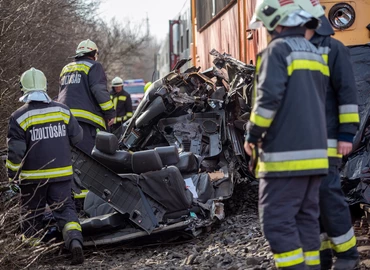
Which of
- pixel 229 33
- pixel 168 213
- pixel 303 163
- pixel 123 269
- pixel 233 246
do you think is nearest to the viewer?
pixel 303 163

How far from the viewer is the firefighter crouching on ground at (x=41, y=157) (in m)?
5.41

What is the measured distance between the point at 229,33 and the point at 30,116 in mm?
3762

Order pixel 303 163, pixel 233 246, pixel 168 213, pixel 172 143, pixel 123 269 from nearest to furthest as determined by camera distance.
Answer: pixel 303 163, pixel 123 269, pixel 233 246, pixel 168 213, pixel 172 143

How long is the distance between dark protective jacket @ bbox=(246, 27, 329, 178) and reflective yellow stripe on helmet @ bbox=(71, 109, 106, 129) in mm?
4036

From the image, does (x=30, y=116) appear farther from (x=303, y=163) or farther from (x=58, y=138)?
(x=303, y=163)

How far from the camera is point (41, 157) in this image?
5.48 m

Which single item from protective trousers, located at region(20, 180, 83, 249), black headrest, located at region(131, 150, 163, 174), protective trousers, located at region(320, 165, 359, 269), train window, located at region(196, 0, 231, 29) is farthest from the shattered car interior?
protective trousers, located at region(320, 165, 359, 269)

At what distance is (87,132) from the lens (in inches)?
293

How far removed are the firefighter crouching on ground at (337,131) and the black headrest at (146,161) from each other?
6.02ft

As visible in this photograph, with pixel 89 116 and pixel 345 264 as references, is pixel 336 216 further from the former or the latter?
pixel 89 116

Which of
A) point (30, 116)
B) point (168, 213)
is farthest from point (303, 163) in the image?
point (30, 116)

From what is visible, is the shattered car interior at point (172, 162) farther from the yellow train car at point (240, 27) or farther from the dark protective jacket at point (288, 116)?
the dark protective jacket at point (288, 116)

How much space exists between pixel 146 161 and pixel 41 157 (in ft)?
2.71

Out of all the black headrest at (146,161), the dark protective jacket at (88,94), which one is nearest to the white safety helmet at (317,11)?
the black headrest at (146,161)
